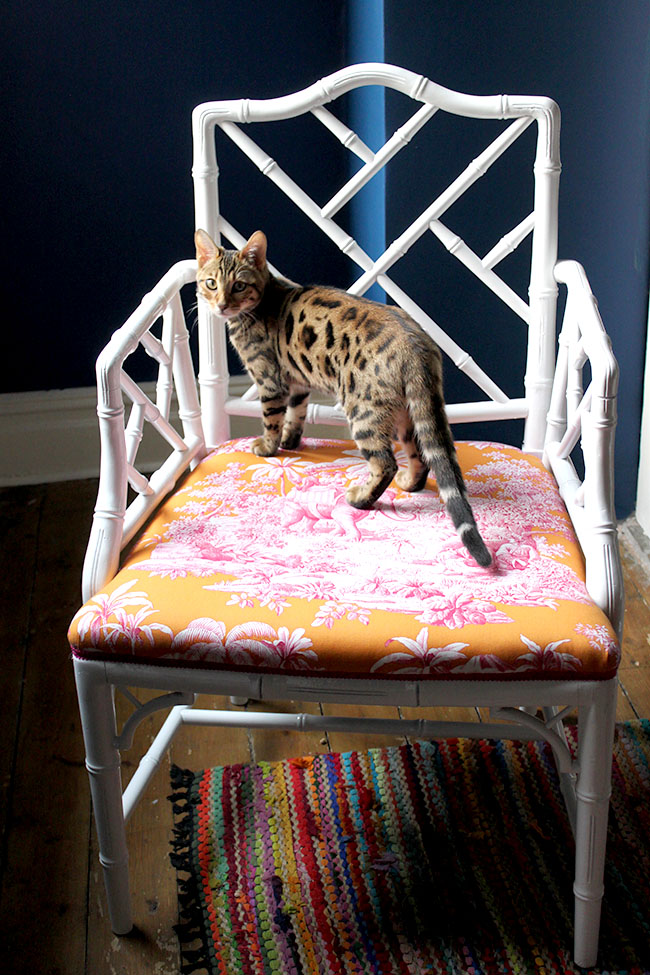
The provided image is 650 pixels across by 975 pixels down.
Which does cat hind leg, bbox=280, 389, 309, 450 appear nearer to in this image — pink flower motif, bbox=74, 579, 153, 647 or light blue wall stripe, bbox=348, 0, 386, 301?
pink flower motif, bbox=74, 579, 153, 647

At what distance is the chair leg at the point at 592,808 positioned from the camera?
946 millimetres

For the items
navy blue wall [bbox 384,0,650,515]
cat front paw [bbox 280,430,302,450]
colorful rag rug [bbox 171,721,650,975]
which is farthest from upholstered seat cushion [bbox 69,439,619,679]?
navy blue wall [bbox 384,0,650,515]

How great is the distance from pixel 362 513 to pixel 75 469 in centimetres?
124

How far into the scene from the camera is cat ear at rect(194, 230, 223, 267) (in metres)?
1.28

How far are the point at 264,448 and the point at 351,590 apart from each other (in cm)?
38

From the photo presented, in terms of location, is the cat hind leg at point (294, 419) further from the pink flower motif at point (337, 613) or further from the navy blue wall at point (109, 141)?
the navy blue wall at point (109, 141)

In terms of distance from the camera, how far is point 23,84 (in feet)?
6.31

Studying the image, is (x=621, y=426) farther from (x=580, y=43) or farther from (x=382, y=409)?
(x=382, y=409)

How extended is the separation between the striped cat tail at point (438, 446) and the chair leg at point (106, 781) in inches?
16.8

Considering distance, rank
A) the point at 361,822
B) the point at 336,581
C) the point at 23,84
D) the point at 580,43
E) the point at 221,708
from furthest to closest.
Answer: the point at 23,84
the point at 580,43
the point at 221,708
the point at 361,822
the point at 336,581

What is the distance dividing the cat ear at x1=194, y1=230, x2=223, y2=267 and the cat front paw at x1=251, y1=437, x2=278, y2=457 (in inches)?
10.2

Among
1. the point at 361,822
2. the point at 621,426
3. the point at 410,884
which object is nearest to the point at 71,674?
the point at 361,822

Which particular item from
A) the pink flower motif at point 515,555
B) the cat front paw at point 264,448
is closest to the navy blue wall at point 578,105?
the cat front paw at point 264,448

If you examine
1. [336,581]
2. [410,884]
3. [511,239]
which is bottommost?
[410,884]
